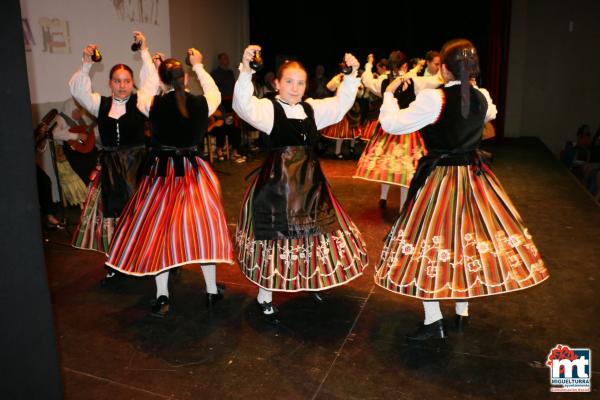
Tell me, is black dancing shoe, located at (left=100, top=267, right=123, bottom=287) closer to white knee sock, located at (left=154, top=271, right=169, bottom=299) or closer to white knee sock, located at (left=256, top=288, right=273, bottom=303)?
white knee sock, located at (left=154, top=271, right=169, bottom=299)

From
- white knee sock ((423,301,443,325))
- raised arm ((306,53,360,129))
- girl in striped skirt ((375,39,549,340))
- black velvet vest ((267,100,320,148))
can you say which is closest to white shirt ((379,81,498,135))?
girl in striped skirt ((375,39,549,340))

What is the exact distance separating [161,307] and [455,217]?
1623mm

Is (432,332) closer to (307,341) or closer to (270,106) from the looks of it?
(307,341)

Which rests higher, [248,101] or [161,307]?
[248,101]

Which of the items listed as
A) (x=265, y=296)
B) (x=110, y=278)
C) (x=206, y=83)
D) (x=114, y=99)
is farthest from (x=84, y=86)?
(x=265, y=296)

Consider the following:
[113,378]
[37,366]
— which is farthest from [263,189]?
[37,366]

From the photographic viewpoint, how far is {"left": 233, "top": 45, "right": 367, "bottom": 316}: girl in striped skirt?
270 cm

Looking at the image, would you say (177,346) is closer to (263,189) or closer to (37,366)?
(263,189)

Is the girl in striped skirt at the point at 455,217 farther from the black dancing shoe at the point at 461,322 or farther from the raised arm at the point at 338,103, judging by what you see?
the black dancing shoe at the point at 461,322

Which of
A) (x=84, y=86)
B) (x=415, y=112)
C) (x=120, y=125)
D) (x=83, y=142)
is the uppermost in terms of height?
(x=84, y=86)

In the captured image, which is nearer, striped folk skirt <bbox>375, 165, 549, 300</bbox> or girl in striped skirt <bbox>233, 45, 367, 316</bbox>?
striped folk skirt <bbox>375, 165, 549, 300</bbox>

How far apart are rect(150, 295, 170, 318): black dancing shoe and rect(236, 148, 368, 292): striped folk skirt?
563 millimetres

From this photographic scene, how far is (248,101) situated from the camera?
257 cm

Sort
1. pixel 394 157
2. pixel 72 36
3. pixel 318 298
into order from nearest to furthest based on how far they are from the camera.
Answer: pixel 318 298, pixel 394 157, pixel 72 36
